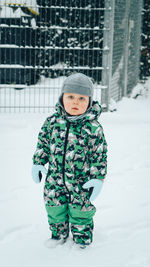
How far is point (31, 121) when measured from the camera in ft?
21.2

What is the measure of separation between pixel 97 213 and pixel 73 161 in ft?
3.23

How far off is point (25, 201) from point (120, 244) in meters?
1.04

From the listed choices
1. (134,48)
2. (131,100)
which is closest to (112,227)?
(131,100)

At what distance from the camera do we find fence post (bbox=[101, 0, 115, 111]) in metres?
6.80

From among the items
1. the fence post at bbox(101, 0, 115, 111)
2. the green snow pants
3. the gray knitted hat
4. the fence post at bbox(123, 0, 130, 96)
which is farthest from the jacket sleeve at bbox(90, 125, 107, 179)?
the fence post at bbox(123, 0, 130, 96)

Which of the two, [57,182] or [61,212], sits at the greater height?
[57,182]

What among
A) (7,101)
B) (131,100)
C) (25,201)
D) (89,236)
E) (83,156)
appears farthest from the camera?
(131,100)

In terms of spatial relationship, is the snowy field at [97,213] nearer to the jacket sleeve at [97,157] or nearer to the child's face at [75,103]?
the jacket sleeve at [97,157]

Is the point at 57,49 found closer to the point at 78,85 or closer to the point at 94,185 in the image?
the point at 78,85

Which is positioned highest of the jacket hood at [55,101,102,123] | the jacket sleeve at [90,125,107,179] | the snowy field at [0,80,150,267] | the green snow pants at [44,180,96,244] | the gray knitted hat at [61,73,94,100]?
the gray knitted hat at [61,73,94,100]

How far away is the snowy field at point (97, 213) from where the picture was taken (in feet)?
8.79

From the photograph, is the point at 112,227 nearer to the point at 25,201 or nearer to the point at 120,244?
the point at 120,244

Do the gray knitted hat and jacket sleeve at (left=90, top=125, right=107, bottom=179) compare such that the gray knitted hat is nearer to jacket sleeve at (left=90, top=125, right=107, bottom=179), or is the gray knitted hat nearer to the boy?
the boy

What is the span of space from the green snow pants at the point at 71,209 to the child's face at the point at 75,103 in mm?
472
